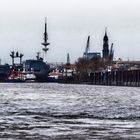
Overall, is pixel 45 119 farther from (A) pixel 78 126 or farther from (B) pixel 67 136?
(B) pixel 67 136

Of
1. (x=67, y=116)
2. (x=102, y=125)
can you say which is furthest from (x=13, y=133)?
(x=67, y=116)

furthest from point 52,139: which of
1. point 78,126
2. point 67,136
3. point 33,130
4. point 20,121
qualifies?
point 20,121

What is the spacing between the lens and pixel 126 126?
4516cm

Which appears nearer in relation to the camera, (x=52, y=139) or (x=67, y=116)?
(x=52, y=139)

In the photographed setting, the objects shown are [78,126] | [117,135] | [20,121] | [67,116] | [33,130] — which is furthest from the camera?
[67,116]

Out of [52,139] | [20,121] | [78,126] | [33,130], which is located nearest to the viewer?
[52,139]

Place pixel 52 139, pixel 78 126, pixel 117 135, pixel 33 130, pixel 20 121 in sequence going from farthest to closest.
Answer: pixel 20 121 < pixel 78 126 < pixel 33 130 < pixel 117 135 < pixel 52 139

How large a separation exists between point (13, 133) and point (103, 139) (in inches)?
217

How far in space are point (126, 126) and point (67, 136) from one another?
26.8 feet

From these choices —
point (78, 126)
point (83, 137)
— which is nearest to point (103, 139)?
point (83, 137)

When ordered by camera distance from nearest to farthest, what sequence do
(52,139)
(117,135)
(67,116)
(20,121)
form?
(52,139), (117,135), (20,121), (67,116)

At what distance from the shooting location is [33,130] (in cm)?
4131

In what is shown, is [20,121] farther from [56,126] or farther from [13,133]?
[13,133]

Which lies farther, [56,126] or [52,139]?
[56,126]
